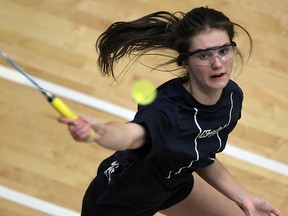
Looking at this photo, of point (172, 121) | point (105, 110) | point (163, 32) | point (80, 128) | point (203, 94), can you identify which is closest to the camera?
point (80, 128)

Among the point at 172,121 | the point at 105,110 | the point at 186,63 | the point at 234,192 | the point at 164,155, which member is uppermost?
the point at 186,63

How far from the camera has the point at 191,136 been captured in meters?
1.63

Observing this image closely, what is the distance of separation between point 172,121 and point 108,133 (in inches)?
11.0

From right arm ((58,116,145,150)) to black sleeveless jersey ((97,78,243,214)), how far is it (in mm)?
43

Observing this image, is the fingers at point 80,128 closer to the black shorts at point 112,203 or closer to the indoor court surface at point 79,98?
the black shorts at point 112,203

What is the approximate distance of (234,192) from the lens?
Result: 2.04 meters

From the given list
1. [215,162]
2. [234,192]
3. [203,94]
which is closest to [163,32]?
[203,94]

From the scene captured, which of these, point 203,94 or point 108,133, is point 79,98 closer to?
point 203,94

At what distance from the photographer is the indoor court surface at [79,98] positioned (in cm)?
268

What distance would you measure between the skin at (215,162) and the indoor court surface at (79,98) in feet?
2.27

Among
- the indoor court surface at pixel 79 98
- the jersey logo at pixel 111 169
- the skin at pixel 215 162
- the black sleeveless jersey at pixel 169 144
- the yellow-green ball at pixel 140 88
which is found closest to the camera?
the skin at pixel 215 162

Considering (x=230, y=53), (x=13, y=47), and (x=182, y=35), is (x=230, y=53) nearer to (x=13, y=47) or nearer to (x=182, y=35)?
(x=182, y=35)

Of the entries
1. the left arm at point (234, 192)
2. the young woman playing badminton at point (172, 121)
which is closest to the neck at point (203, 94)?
the young woman playing badminton at point (172, 121)

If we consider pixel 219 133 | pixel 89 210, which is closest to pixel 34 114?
pixel 89 210
